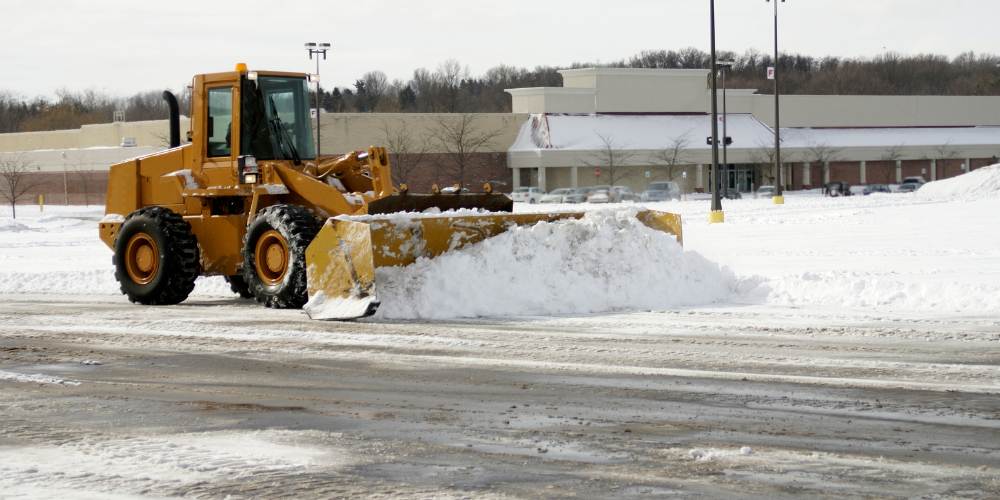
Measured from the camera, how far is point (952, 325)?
12.0 metres

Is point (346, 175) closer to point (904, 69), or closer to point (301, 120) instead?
point (301, 120)

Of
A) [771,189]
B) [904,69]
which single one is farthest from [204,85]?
[904,69]

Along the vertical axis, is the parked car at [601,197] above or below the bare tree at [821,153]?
below

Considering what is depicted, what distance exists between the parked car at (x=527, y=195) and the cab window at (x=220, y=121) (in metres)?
49.9

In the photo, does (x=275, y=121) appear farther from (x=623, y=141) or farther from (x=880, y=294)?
(x=623, y=141)

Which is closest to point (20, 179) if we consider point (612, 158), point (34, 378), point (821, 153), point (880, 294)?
point (612, 158)

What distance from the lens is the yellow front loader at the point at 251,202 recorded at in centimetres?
1433

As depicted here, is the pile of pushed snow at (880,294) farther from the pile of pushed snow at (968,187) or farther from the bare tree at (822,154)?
the bare tree at (822,154)

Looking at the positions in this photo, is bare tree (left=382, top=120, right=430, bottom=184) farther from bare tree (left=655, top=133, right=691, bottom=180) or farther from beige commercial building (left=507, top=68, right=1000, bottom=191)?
bare tree (left=655, top=133, right=691, bottom=180)

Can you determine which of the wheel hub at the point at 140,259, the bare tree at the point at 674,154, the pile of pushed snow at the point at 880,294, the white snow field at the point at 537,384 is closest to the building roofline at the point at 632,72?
the bare tree at the point at 674,154

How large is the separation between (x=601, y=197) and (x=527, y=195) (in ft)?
23.5

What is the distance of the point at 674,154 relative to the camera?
247ft

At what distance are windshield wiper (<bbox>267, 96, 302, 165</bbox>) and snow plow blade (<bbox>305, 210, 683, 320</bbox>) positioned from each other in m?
2.55

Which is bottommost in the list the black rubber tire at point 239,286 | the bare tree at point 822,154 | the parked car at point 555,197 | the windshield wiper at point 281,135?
the black rubber tire at point 239,286
